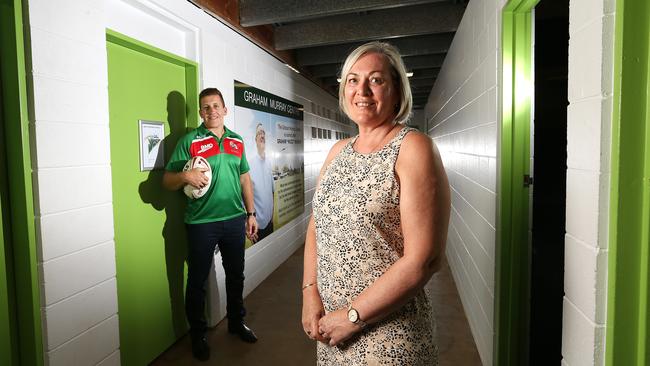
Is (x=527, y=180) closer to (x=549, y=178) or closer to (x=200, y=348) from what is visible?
(x=200, y=348)

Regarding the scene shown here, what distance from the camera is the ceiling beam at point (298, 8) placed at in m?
3.23

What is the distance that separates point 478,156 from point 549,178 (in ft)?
11.1

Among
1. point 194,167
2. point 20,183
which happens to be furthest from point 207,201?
point 20,183

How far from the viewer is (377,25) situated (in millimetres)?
4035

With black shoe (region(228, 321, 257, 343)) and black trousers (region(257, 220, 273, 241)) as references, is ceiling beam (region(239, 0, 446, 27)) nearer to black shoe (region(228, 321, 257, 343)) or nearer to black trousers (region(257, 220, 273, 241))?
black trousers (region(257, 220, 273, 241))

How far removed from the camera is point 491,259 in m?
2.37

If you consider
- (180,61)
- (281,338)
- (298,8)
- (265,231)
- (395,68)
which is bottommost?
(281,338)

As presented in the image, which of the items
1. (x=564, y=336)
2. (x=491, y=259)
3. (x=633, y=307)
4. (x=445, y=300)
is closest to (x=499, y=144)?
(x=491, y=259)

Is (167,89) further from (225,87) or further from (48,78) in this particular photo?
(48,78)

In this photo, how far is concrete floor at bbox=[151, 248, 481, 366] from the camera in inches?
103

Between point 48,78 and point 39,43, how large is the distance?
14 cm

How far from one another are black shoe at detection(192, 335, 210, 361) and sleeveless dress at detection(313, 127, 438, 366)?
1757 mm

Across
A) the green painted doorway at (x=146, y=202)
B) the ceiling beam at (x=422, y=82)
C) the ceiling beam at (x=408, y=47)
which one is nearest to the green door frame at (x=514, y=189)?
the green painted doorway at (x=146, y=202)

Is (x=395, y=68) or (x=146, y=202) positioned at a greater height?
(x=395, y=68)
